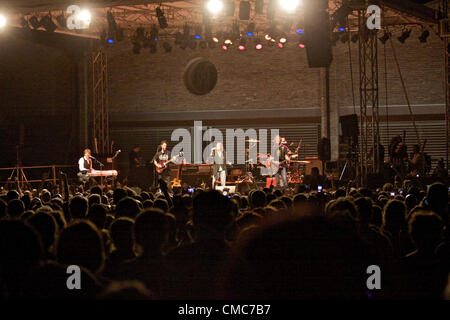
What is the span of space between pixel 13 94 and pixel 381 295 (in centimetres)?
2265

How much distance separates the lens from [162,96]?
76.1 ft

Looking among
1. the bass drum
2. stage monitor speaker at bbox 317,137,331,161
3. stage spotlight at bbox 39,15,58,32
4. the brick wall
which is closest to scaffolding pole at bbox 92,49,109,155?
the brick wall

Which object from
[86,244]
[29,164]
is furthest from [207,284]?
[29,164]

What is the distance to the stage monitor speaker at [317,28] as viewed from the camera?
24.5 ft

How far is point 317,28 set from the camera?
296 inches

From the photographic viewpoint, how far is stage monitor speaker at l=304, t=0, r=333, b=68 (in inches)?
293

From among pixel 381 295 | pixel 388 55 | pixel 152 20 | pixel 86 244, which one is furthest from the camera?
pixel 388 55

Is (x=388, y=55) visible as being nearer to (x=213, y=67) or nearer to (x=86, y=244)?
(x=213, y=67)

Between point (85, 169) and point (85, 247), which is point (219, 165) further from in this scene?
point (85, 247)

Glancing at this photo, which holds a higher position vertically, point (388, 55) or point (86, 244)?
point (388, 55)

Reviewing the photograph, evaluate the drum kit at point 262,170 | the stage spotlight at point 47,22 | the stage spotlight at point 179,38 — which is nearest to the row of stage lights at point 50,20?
the stage spotlight at point 47,22

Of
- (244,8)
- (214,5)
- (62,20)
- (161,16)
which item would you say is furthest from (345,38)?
(62,20)

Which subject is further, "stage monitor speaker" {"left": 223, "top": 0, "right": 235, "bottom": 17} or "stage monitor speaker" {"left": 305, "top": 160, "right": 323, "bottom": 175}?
"stage monitor speaker" {"left": 305, "top": 160, "right": 323, "bottom": 175}

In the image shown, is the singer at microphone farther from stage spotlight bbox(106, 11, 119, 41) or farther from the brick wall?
the brick wall
